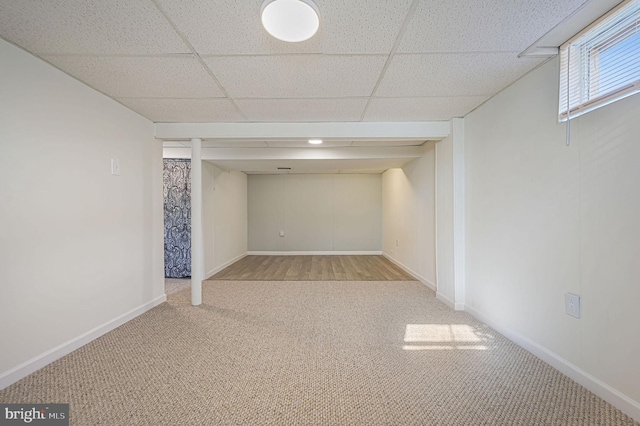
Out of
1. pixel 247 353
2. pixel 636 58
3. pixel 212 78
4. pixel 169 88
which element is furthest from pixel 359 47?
pixel 247 353

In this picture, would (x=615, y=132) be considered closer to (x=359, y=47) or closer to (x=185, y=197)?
(x=359, y=47)

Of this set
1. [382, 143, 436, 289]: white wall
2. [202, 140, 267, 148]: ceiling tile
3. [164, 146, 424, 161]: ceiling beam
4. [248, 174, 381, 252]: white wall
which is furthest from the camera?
[248, 174, 381, 252]: white wall

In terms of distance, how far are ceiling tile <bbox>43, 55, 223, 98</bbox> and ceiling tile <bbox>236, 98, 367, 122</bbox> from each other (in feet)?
1.30

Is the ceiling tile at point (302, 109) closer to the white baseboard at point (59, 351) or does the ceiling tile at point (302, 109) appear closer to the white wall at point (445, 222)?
the white wall at point (445, 222)

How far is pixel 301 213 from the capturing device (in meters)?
6.88

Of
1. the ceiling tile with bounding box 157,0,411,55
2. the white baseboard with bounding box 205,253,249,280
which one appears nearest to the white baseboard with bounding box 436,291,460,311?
the ceiling tile with bounding box 157,0,411,55

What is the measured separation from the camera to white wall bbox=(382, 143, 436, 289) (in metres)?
3.74

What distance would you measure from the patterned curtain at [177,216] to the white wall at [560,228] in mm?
4259

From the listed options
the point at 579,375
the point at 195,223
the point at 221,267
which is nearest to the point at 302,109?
the point at 195,223

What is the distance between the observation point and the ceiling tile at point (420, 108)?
252cm

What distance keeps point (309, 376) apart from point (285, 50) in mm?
2103

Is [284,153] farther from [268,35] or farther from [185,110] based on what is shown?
[268,35]

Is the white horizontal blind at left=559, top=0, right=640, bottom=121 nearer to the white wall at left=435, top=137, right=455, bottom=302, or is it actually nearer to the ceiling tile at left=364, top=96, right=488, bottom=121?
the ceiling tile at left=364, top=96, right=488, bottom=121

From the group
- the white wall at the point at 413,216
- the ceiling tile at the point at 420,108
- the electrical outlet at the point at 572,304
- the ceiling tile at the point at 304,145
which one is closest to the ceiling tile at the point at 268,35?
the ceiling tile at the point at 420,108
